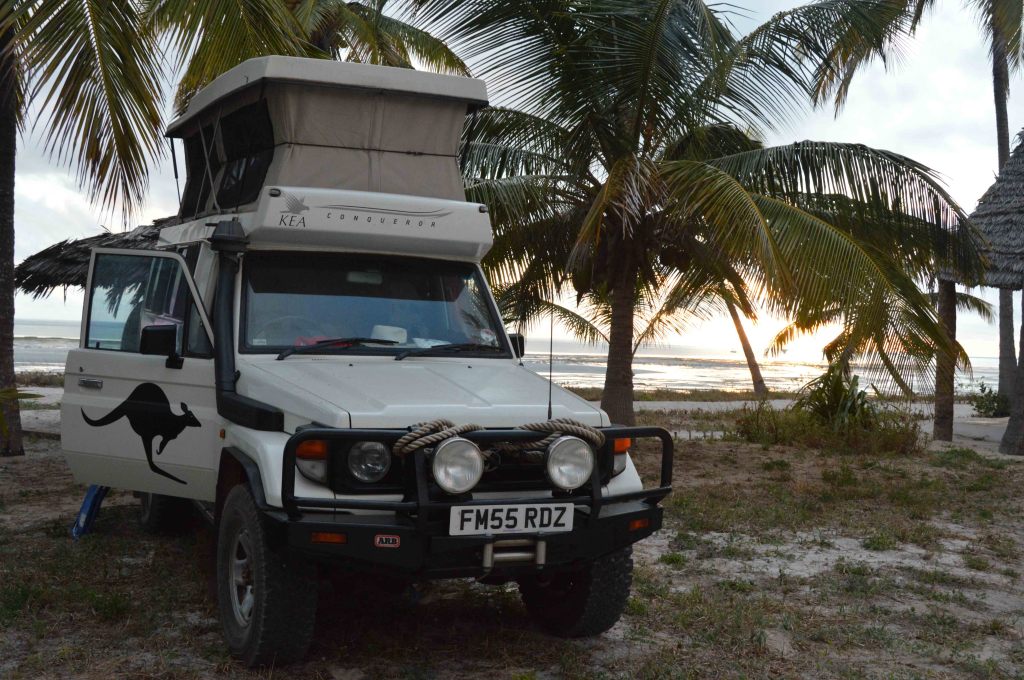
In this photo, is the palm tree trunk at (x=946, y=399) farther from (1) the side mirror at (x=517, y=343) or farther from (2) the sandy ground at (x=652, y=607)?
(1) the side mirror at (x=517, y=343)

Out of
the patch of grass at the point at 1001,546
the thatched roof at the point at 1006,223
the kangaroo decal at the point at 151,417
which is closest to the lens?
the kangaroo decal at the point at 151,417

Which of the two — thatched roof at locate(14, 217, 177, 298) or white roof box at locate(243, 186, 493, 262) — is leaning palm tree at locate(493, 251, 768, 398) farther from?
thatched roof at locate(14, 217, 177, 298)

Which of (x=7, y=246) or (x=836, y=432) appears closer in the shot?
(x=7, y=246)

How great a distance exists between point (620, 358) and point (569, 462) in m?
8.34

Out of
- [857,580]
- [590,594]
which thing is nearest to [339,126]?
[590,594]

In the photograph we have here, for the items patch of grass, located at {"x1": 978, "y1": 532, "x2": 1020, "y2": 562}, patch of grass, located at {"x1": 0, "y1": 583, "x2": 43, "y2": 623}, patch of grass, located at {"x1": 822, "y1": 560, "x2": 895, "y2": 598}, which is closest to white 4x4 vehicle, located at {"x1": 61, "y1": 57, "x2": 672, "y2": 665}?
patch of grass, located at {"x1": 0, "y1": 583, "x2": 43, "y2": 623}

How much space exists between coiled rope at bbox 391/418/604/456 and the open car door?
147 centimetres

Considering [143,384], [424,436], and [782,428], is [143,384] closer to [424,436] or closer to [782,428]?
[424,436]

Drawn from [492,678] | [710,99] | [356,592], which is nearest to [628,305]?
[710,99]

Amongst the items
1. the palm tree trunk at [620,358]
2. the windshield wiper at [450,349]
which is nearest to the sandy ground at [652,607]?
the windshield wiper at [450,349]

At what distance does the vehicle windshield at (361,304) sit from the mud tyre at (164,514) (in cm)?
226

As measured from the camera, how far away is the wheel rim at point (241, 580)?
4438 mm

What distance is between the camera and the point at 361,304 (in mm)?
5359

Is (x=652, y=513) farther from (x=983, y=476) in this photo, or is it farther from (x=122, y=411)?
(x=983, y=476)
